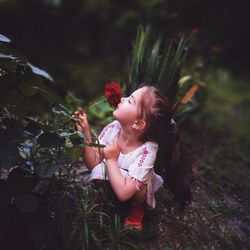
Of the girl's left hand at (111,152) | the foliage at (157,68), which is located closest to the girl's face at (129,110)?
the girl's left hand at (111,152)

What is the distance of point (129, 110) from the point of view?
8.31 ft

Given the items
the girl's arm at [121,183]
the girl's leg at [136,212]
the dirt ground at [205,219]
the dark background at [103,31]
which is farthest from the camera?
the dark background at [103,31]

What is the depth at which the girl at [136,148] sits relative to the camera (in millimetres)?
2461

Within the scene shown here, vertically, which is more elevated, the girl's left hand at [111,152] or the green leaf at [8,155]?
the green leaf at [8,155]

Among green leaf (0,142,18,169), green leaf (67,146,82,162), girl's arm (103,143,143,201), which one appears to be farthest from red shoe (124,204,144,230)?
green leaf (0,142,18,169)

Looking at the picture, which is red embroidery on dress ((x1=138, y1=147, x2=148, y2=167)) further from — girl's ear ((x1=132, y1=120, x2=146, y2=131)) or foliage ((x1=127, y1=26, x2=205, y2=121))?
foliage ((x1=127, y1=26, x2=205, y2=121))

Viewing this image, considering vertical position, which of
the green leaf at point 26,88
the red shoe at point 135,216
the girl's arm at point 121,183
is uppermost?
the green leaf at point 26,88

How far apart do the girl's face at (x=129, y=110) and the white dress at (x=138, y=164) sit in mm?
159

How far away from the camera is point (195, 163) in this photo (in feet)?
12.0

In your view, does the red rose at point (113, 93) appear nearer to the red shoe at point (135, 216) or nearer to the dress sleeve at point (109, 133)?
the dress sleeve at point (109, 133)

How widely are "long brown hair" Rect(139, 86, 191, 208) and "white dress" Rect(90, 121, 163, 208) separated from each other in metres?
0.08

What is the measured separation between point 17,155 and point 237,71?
15.7 feet

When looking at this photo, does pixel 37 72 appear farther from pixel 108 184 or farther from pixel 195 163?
pixel 195 163

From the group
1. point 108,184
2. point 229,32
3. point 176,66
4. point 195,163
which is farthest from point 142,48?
point 229,32
